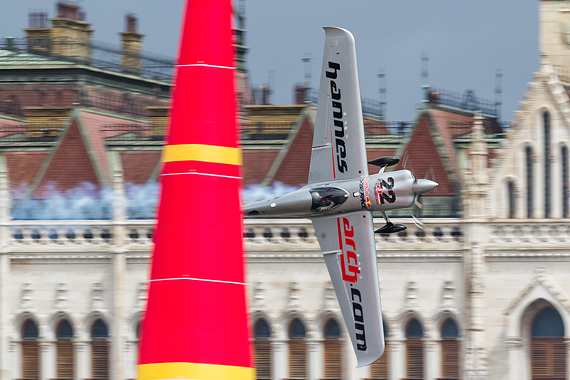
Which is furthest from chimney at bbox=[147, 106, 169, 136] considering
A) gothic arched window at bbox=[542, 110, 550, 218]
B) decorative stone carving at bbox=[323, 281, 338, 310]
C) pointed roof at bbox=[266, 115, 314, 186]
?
gothic arched window at bbox=[542, 110, 550, 218]

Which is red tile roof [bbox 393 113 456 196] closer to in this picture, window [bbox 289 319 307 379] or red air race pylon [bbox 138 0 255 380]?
window [bbox 289 319 307 379]

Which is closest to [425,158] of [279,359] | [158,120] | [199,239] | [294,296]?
[294,296]

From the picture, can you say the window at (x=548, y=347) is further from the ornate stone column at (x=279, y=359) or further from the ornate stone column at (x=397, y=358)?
the ornate stone column at (x=279, y=359)

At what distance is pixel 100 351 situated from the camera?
151ft

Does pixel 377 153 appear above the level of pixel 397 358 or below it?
above

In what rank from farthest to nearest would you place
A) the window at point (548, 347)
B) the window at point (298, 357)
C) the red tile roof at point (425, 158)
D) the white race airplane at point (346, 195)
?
the red tile roof at point (425, 158)
the window at point (298, 357)
the window at point (548, 347)
the white race airplane at point (346, 195)

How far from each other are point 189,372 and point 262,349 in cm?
2442

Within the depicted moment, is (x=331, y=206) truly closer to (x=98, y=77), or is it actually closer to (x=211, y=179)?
(x=211, y=179)

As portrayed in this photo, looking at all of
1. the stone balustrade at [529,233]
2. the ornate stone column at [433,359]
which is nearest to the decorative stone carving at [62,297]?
the ornate stone column at [433,359]

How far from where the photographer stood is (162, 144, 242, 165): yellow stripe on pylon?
70.1ft

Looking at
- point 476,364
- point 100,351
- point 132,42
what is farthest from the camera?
point 132,42

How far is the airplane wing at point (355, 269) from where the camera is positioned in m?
25.5

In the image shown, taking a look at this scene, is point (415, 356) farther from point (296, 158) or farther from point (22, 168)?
point (22, 168)

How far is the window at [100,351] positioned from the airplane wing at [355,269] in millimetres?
21210
